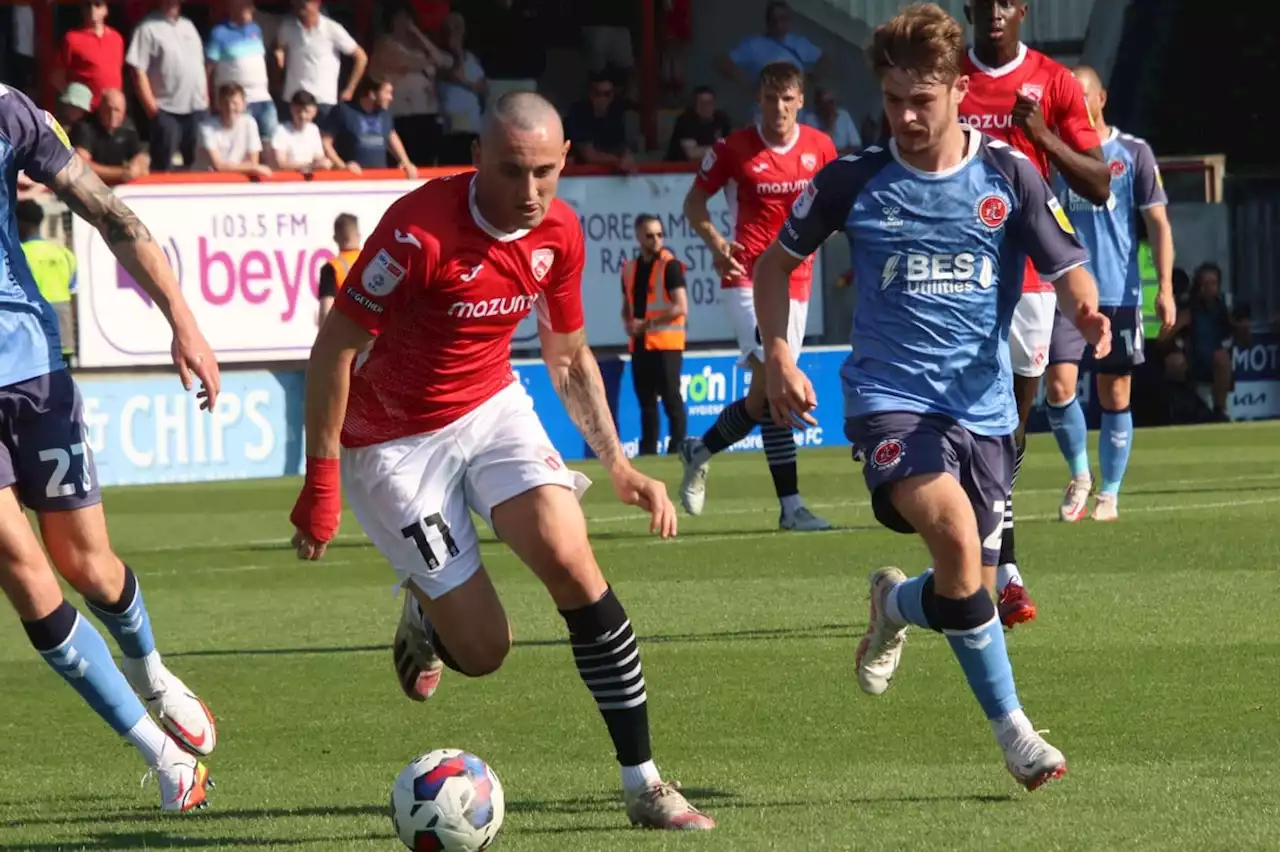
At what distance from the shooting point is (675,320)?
2156 cm

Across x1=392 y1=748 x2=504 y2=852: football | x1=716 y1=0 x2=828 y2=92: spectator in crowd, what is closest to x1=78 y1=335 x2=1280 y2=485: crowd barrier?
x1=716 y1=0 x2=828 y2=92: spectator in crowd

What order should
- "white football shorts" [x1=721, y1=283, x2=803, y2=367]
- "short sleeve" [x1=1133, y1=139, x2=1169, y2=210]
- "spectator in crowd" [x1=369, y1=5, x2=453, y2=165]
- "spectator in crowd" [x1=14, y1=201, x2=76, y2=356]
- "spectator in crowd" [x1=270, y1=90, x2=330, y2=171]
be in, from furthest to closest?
"spectator in crowd" [x1=369, y1=5, x2=453, y2=165] → "spectator in crowd" [x1=270, y1=90, x2=330, y2=171] → "spectator in crowd" [x1=14, y1=201, x2=76, y2=356] → "white football shorts" [x1=721, y1=283, x2=803, y2=367] → "short sleeve" [x1=1133, y1=139, x2=1169, y2=210]

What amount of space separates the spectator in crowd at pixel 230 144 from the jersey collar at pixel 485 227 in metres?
15.7

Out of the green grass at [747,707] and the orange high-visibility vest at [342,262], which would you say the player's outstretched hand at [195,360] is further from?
the orange high-visibility vest at [342,262]

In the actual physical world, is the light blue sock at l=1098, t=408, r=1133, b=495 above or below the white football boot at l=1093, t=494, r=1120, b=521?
above

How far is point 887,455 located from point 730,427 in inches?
272

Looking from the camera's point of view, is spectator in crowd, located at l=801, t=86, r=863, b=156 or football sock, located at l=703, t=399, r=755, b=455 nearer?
football sock, located at l=703, t=399, r=755, b=455

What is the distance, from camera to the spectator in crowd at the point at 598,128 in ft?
77.8

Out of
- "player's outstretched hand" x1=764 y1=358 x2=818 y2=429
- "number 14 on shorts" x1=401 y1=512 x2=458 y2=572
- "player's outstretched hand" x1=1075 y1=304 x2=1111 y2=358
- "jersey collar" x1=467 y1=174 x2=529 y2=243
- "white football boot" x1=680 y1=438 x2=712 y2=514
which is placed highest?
"jersey collar" x1=467 y1=174 x2=529 y2=243

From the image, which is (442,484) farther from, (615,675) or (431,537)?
(615,675)

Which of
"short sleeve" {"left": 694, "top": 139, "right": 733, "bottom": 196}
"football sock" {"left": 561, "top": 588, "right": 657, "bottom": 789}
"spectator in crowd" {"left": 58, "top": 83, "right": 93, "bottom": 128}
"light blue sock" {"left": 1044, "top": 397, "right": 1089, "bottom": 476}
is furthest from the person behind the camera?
"spectator in crowd" {"left": 58, "top": 83, "right": 93, "bottom": 128}

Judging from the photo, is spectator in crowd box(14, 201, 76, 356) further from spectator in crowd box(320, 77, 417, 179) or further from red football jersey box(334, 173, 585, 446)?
red football jersey box(334, 173, 585, 446)

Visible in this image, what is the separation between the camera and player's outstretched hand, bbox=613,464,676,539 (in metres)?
5.87

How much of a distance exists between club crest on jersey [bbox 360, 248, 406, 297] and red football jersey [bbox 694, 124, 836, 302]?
24.1ft
